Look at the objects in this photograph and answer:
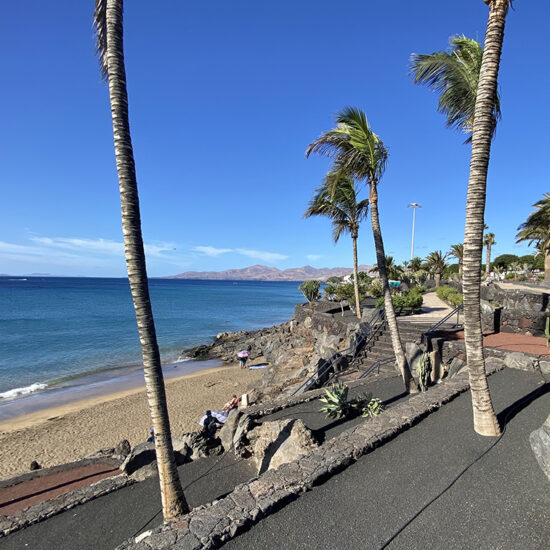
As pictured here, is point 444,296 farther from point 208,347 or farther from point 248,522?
point 248,522

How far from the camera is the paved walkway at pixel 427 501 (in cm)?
332

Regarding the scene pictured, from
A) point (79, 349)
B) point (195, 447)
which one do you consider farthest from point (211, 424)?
point (79, 349)

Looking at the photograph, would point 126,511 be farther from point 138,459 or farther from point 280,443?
point 280,443

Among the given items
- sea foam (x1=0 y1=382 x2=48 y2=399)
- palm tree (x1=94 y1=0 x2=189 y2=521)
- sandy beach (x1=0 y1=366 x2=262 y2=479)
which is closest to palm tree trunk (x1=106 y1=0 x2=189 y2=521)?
palm tree (x1=94 y1=0 x2=189 y2=521)

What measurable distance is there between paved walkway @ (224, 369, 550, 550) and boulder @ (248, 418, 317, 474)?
125 cm

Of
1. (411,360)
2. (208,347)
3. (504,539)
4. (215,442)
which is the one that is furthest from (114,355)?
(504,539)

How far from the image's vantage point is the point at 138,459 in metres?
6.59

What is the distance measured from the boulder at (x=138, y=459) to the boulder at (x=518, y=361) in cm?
974

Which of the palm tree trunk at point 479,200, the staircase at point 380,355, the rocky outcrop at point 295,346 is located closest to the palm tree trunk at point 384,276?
the staircase at point 380,355

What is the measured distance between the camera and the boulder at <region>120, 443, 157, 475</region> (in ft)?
21.1

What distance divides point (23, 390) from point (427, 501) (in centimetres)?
2251

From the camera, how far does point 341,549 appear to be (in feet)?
10.5

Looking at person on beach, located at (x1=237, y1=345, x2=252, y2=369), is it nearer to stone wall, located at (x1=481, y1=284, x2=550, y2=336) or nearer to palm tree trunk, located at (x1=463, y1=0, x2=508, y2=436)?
stone wall, located at (x1=481, y1=284, x2=550, y2=336)

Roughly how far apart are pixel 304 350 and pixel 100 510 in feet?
53.6
